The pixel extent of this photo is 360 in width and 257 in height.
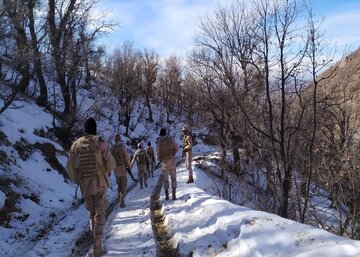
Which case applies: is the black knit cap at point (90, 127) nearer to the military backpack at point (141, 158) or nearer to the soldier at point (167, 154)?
the soldier at point (167, 154)

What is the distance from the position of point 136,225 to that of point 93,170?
3029mm

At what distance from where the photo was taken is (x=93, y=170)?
720 cm

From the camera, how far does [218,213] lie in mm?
7895

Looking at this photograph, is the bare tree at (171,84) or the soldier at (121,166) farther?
the bare tree at (171,84)

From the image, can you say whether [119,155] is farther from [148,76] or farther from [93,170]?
[148,76]

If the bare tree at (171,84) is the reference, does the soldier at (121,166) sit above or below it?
below

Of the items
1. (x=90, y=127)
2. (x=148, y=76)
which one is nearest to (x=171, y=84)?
(x=148, y=76)

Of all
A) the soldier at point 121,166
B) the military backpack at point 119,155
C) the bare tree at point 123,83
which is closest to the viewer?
the soldier at point 121,166

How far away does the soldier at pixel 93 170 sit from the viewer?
718 cm

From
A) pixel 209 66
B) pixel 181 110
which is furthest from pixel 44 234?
pixel 181 110

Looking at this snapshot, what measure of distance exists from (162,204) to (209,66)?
1557cm

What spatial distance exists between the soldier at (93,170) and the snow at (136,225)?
760 mm

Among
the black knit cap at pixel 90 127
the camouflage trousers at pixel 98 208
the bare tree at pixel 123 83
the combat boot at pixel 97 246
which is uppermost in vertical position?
the bare tree at pixel 123 83

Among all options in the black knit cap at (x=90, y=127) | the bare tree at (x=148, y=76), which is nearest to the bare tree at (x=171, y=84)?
the bare tree at (x=148, y=76)
